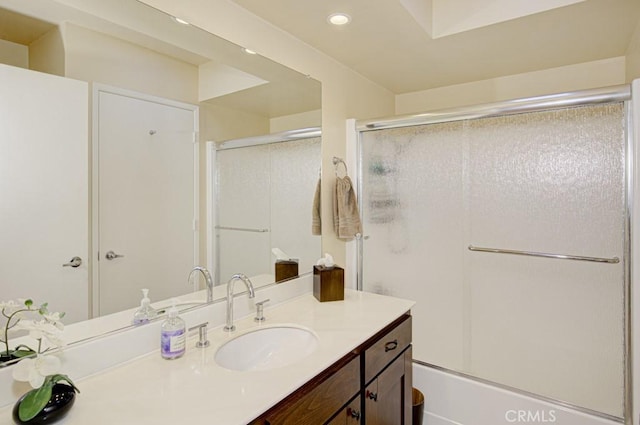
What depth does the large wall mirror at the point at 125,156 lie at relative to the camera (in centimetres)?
99

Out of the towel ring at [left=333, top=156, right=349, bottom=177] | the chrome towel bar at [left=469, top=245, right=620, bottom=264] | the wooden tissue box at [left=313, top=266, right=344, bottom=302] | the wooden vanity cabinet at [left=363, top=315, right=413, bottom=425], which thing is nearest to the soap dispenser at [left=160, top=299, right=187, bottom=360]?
the wooden vanity cabinet at [left=363, top=315, right=413, bottom=425]

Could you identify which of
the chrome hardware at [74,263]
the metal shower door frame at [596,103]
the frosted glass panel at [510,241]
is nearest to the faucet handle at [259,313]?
the chrome hardware at [74,263]

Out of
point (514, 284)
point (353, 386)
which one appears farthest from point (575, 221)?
point (353, 386)

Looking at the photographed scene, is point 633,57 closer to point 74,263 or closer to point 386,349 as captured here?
point 386,349

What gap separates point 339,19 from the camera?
168 centimetres

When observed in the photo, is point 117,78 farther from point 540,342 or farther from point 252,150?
point 540,342

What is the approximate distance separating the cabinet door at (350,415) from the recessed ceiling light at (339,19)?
1.64 metres

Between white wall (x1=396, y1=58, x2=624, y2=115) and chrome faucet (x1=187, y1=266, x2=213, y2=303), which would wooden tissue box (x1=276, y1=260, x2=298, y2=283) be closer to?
chrome faucet (x1=187, y1=266, x2=213, y2=303)

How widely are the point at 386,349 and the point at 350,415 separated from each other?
1.06ft

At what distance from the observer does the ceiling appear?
1584 millimetres

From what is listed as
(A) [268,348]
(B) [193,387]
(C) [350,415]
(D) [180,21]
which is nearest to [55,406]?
(B) [193,387]

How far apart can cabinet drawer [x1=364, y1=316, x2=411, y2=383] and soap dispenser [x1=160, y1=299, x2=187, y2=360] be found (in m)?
0.65

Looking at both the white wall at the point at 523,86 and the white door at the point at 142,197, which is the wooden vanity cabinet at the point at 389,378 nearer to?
the white door at the point at 142,197

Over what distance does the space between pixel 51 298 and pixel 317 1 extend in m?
1.50
